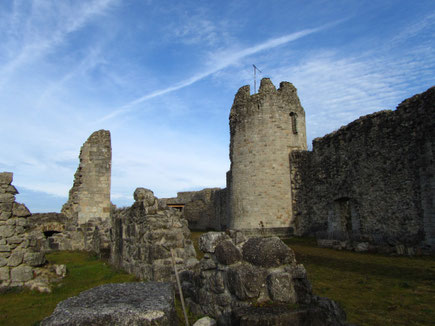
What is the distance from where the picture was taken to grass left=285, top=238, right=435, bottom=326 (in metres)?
5.21

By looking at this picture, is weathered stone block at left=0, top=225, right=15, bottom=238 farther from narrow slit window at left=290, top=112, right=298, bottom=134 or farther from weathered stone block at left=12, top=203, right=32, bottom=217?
narrow slit window at left=290, top=112, right=298, bottom=134

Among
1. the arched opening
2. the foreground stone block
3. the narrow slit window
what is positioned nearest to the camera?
the foreground stone block

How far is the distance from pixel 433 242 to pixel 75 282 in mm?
11294

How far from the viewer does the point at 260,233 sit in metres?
18.8

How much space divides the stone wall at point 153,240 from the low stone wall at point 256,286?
1.93m

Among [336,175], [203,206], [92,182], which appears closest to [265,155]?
[336,175]

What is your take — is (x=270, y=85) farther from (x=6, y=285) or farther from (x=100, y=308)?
(x=100, y=308)

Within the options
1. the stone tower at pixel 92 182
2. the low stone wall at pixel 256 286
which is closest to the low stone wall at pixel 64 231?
the stone tower at pixel 92 182

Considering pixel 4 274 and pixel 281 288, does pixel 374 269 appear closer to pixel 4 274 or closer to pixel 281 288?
pixel 281 288

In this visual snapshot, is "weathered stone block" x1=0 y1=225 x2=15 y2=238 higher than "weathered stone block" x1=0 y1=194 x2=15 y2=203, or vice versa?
"weathered stone block" x1=0 y1=194 x2=15 y2=203

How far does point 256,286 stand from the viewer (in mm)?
3744

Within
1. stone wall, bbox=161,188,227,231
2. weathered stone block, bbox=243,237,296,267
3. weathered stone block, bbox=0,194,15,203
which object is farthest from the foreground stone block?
stone wall, bbox=161,188,227,231

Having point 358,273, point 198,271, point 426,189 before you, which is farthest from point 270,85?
point 198,271

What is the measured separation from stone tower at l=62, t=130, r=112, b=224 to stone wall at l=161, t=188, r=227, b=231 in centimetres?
1382
